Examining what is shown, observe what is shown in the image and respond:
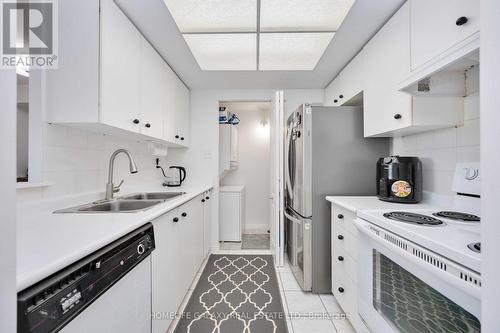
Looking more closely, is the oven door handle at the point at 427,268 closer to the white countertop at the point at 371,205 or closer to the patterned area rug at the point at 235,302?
the white countertop at the point at 371,205

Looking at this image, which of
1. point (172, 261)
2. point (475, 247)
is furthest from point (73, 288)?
point (475, 247)

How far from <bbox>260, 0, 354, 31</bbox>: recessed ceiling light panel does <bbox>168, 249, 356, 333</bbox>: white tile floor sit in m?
2.10

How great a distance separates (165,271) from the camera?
4.21ft

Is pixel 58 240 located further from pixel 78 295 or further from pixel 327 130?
pixel 327 130

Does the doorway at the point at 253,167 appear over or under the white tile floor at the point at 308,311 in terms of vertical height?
over

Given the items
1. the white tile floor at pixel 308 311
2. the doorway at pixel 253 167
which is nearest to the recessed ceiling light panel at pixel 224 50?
the doorway at pixel 253 167

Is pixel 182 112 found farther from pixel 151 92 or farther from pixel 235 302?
pixel 235 302

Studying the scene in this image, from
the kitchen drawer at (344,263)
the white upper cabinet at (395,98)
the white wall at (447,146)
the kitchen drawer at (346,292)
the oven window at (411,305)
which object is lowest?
the kitchen drawer at (346,292)

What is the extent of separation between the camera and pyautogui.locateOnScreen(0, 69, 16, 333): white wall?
1.35 feet

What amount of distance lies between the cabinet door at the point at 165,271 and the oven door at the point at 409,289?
1.09 meters

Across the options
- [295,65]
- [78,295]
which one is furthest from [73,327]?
[295,65]

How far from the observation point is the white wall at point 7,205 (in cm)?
41

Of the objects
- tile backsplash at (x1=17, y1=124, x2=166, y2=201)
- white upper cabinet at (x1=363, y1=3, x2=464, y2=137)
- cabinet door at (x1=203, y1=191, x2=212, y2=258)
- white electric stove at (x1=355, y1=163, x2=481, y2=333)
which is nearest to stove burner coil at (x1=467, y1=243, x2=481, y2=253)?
white electric stove at (x1=355, y1=163, x2=481, y2=333)

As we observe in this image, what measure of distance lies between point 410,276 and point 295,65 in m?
2.02
